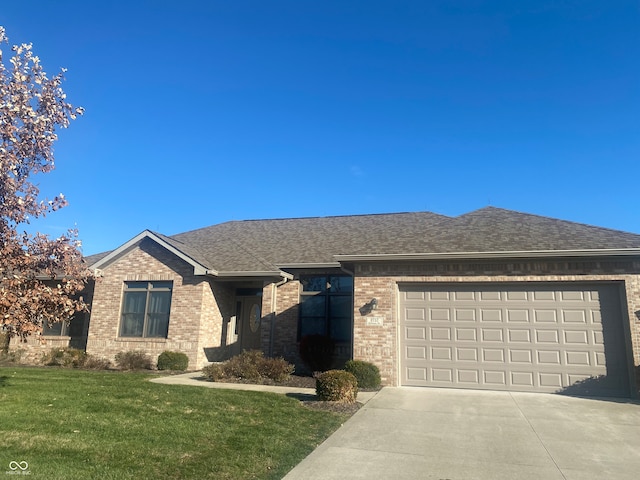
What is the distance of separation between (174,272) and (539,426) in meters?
13.0

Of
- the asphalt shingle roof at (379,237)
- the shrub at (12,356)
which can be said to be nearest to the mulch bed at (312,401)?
the asphalt shingle roof at (379,237)

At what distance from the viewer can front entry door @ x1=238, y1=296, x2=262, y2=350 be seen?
60.4ft

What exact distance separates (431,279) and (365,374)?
323 cm

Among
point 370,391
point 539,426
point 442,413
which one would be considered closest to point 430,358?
point 370,391

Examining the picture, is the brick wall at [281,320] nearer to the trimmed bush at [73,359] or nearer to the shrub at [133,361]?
the shrub at [133,361]

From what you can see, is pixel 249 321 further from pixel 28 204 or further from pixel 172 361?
pixel 28 204

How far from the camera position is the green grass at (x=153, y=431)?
5.56 m

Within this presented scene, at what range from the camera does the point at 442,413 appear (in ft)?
29.7

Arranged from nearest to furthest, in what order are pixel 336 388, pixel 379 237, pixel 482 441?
pixel 482 441
pixel 336 388
pixel 379 237

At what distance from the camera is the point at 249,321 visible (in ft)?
61.4

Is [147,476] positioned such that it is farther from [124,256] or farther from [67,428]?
[124,256]

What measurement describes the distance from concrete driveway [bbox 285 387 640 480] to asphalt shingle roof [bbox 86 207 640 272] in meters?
4.29

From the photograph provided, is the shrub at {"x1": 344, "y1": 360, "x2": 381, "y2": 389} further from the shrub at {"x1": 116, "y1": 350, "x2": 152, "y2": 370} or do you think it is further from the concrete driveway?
the shrub at {"x1": 116, "y1": 350, "x2": 152, "y2": 370}

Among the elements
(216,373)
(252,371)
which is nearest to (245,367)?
(252,371)
